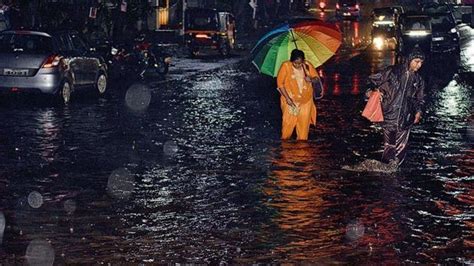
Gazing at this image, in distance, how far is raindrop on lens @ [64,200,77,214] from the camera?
11.0m

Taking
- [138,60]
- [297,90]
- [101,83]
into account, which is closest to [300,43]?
[297,90]

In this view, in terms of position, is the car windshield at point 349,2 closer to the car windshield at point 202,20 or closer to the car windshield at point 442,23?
the car windshield at point 202,20

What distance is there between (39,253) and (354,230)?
2.81 metres

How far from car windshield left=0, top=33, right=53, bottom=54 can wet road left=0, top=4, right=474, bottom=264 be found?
121cm

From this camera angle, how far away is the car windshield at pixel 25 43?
22359mm

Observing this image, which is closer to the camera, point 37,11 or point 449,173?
point 449,173

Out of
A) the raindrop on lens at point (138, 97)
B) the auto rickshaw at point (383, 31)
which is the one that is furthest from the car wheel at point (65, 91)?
the auto rickshaw at point (383, 31)

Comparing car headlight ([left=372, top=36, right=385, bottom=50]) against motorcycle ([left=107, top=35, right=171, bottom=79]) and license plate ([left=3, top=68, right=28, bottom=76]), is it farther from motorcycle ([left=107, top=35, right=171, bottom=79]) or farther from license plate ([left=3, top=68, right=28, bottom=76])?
license plate ([left=3, top=68, right=28, bottom=76])

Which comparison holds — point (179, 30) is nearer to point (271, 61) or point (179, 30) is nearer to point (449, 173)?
point (271, 61)

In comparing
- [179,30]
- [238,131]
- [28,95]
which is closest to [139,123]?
[238,131]

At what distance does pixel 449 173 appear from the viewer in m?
13.7

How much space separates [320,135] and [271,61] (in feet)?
4.55

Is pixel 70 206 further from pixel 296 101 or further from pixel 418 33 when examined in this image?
pixel 418 33

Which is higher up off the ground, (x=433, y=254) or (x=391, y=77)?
(x=391, y=77)
